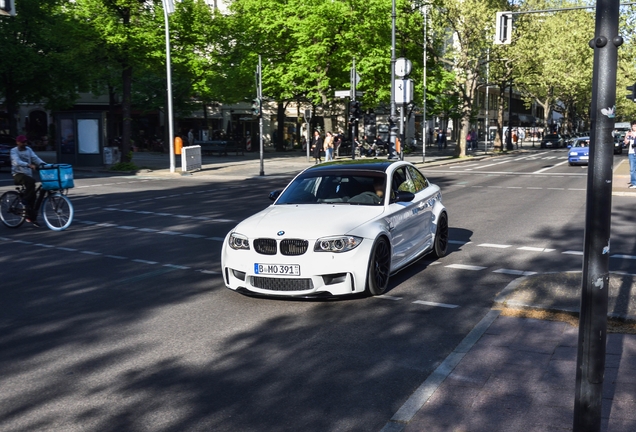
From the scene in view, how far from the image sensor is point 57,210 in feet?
47.0

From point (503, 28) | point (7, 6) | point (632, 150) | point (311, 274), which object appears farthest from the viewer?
point (503, 28)

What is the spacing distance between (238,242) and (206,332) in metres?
1.47

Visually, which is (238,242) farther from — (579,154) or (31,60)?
(31,60)

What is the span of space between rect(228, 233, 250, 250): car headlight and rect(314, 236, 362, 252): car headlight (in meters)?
0.81

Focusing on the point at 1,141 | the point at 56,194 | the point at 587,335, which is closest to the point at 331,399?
the point at 587,335

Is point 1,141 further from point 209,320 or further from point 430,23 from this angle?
point 209,320

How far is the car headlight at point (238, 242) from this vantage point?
8.02m

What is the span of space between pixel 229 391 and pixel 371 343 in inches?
64.4

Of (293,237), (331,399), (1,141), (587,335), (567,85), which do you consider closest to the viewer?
(587,335)

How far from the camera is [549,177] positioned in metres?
29.9

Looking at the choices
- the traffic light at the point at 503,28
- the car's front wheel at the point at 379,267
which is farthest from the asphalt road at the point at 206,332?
the traffic light at the point at 503,28

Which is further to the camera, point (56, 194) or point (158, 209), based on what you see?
point (158, 209)

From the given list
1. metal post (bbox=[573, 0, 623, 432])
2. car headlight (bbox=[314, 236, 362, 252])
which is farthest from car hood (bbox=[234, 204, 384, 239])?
metal post (bbox=[573, 0, 623, 432])

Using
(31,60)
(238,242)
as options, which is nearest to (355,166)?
(238,242)
